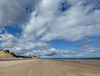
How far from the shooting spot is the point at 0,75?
7.15 metres
